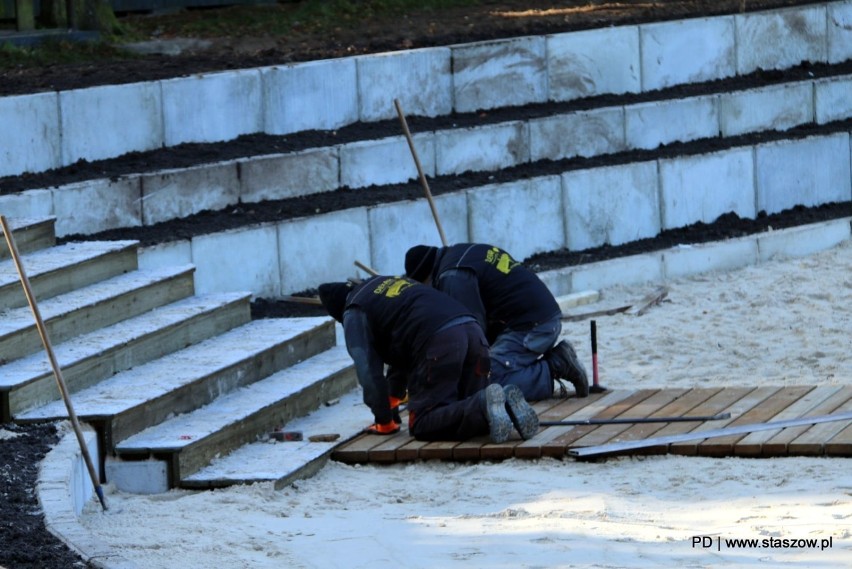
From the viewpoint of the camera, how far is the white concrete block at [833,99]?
14359mm

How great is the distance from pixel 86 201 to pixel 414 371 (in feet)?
10.4

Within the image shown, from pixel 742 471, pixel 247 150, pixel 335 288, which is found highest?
pixel 247 150

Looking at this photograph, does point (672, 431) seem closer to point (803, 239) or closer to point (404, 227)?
point (404, 227)

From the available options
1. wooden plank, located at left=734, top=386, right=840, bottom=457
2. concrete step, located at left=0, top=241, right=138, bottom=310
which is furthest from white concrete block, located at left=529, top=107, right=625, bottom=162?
wooden plank, located at left=734, top=386, right=840, bottom=457

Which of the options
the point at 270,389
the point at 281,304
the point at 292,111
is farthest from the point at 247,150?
the point at 270,389

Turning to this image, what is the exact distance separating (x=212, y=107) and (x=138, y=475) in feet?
15.1

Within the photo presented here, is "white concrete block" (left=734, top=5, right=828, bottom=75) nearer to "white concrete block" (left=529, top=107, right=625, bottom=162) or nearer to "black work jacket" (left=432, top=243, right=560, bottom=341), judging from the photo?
"white concrete block" (left=529, top=107, right=625, bottom=162)

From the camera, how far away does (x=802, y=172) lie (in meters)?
13.6

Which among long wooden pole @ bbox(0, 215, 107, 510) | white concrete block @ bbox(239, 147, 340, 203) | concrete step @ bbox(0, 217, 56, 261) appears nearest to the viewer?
long wooden pole @ bbox(0, 215, 107, 510)

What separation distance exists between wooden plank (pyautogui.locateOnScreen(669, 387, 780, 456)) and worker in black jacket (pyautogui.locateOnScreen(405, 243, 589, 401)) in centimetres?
90

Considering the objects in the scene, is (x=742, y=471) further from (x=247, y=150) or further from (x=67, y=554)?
(x=247, y=150)

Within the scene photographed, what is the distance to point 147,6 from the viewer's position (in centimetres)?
1413

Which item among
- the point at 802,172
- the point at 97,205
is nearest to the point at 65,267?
the point at 97,205

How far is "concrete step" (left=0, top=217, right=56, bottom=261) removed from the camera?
909 centimetres
